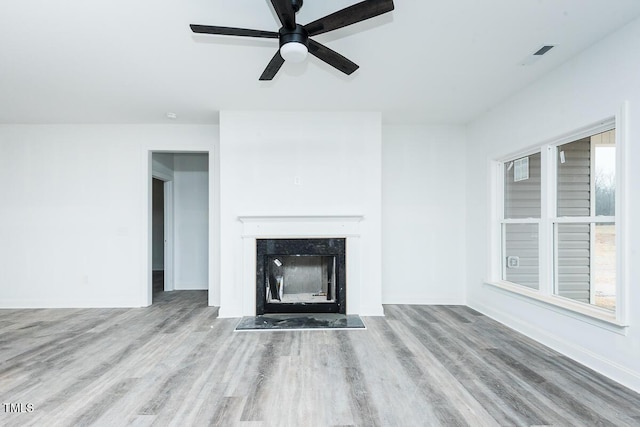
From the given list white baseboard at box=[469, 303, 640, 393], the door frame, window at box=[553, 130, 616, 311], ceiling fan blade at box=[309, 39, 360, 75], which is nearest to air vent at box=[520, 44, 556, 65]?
window at box=[553, 130, 616, 311]

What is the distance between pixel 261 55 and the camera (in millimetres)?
2697

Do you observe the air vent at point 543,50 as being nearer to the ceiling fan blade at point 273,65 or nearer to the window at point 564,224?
the window at point 564,224

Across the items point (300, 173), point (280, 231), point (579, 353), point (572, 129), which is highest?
point (572, 129)

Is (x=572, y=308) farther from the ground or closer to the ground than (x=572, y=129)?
closer to the ground

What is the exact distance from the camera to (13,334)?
3377 mm

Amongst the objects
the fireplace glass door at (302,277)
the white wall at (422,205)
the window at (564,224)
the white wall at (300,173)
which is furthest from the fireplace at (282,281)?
the window at (564,224)

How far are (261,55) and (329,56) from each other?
2.61 ft

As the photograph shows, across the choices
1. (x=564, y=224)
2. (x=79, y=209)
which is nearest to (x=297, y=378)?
(x=564, y=224)

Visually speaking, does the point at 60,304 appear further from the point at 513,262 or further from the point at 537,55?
the point at 537,55

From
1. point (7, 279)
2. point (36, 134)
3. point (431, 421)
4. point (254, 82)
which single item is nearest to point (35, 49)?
point (254, 82)

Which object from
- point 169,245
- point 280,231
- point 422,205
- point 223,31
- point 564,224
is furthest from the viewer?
point 169,245

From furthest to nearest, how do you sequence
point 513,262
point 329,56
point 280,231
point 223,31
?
point 280,231, point 513,262, point 329,56, point 223,31

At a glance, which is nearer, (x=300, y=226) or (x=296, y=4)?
(x=296, y=4)

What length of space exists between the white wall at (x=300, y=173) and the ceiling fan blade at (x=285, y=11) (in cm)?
216
